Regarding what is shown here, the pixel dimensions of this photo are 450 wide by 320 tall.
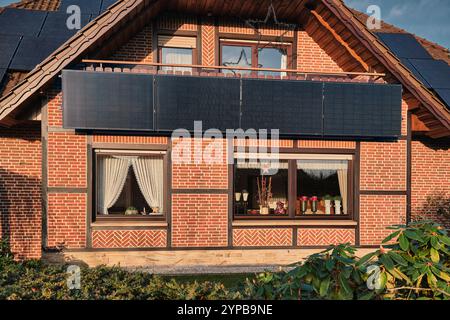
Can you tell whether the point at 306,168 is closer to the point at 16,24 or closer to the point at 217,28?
the point at 217,28

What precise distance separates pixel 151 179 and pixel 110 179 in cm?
91

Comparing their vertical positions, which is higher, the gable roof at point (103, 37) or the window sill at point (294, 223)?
the gable roof at point (103, 37)

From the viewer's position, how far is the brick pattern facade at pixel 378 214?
735cm

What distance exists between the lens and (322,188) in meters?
7.72

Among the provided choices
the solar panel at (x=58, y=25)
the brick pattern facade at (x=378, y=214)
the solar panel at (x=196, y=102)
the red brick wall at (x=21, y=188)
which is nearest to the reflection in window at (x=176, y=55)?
the solar panel at (x=196, y=102)

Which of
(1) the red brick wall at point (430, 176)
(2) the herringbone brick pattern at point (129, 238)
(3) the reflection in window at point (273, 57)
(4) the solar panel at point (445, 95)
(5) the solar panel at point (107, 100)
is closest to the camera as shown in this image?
(5) the solar panel at point (107, 100)

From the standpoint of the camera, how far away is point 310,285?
83.2 inches

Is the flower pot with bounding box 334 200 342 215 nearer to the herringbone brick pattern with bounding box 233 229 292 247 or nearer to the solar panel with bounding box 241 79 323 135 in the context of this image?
the herringbone brick pattern with bounding box 233 229 292 247

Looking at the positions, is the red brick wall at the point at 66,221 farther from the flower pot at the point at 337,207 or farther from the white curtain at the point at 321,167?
the flower pot at the point at 337,207

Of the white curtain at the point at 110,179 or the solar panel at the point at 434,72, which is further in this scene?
the solar panel at the point at 434,72

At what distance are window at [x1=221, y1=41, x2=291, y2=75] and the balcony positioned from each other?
989 mm

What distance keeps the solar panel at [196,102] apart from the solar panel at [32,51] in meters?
2.97

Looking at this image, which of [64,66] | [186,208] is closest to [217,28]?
[64,66]

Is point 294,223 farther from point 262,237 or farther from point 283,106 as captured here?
point 283,106
